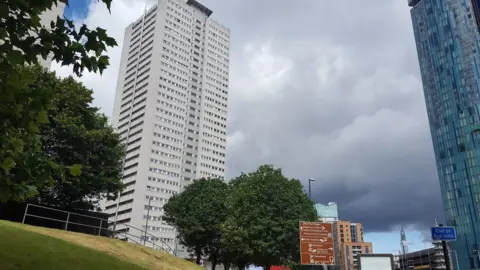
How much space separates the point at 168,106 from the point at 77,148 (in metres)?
120

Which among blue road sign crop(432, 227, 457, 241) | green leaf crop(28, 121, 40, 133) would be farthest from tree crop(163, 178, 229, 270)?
green leaf crop(28, 121, 40, 133)

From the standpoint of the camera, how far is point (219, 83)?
186875 mm

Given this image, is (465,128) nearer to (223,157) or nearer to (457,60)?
(457,60)

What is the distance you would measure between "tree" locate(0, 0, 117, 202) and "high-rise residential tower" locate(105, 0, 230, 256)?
13594 centimetres

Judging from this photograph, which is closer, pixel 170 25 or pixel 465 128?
pixel 465 128

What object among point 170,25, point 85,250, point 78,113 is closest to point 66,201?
point 78,113

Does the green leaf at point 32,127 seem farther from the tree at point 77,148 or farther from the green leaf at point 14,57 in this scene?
the tree at point 77,148

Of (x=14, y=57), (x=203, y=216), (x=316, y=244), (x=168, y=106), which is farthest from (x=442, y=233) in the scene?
(x=168, y=106)

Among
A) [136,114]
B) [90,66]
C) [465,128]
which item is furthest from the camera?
[136,114]

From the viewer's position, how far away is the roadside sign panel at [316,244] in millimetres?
29125

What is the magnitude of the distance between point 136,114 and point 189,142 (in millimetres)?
25425

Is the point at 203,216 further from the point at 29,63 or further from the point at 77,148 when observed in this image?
the point at 29,63

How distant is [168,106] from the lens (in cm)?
15900

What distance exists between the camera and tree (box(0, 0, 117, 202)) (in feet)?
18.4
